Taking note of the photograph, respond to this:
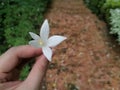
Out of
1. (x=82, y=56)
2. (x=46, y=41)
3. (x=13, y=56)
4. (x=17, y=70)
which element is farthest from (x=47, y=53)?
(x=82, y=56)

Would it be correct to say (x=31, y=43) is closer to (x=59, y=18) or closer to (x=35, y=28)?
(x=35, y=28)

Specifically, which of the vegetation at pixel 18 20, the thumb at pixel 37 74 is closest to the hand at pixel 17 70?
the thumb at pixel 37 74

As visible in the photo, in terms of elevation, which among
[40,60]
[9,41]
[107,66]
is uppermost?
[40,60]

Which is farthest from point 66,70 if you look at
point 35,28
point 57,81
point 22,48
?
point 22,48

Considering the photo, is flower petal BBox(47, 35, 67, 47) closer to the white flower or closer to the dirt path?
the white flower

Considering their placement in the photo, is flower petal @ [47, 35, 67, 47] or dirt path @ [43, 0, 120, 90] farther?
dirt path @ [43, 0, 120, 90]

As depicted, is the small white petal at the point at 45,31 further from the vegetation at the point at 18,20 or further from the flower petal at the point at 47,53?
the vegetation at the point at 18,20

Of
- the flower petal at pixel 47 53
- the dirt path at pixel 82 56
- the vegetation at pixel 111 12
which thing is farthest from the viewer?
the vegetation at pixel 111 12

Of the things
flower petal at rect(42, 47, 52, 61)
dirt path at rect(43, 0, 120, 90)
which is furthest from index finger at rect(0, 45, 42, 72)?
dirt path at rect(43, 0, 120, 90)
